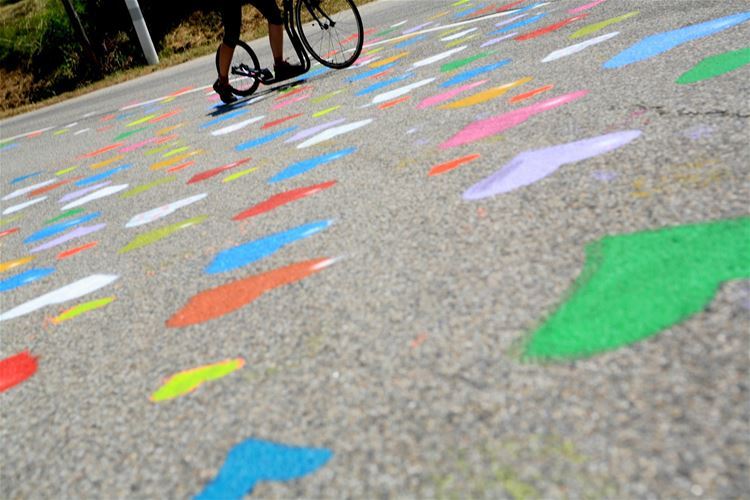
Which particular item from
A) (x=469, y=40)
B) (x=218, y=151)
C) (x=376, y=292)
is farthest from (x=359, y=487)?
(x=469, y=40)

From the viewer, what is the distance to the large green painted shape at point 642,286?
1499mm

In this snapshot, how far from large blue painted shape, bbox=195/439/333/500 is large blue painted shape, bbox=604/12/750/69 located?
2902mm

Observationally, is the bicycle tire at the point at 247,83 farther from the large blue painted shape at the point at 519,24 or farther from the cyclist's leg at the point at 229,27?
the large blue painted shape at the point at 519,24

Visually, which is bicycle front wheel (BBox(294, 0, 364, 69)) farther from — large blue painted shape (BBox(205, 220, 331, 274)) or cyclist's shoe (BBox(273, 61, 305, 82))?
large blue painted shape (BBox(205, 220, 331, 274))

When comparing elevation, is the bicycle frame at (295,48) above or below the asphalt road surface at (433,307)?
above

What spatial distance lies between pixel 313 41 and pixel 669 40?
4035 millimetres

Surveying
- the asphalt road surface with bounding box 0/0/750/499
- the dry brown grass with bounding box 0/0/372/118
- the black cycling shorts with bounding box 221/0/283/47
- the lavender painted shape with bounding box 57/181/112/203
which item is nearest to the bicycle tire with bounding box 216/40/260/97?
the black cycling shorts with bounding box 221/0/283/47

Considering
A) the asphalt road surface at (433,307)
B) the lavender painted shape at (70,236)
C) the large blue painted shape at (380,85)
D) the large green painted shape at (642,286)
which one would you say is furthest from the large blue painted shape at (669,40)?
the lavender painted shape at (70,236)

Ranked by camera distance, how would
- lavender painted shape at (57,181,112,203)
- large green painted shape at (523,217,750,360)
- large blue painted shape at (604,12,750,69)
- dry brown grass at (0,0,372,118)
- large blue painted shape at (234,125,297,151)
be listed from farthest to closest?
dry brown grass at (0,0,372,118), lavender painted shape at (57,181,112,203), large blue painted shape at (234,125,297,151), large blue painted shape at (604,12,750,69), large green painted shape at (523,217,750,360)

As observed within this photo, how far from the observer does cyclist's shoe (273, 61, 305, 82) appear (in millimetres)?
6398

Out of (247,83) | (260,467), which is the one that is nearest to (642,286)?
(260,467)

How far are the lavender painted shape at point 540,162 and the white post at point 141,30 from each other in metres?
12.4

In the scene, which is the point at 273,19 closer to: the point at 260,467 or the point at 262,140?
the point at 262,140

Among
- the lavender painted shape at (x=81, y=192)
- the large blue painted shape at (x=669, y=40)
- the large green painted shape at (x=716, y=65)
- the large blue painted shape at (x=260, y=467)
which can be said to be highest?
the lavender painted shape at (x=81, y=192)
